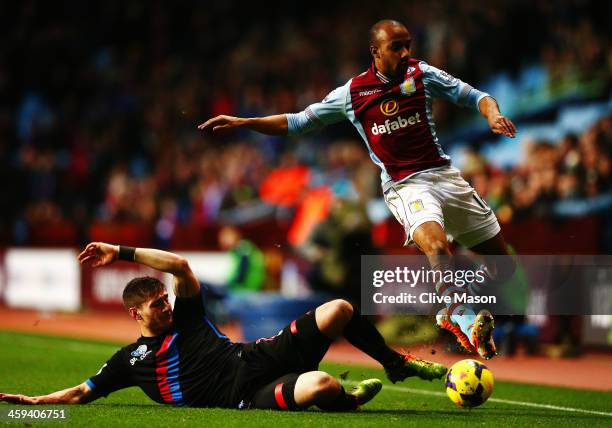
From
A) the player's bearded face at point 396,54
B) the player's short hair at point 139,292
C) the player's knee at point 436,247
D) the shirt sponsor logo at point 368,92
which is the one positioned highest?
the player's bearded face at point 396,54

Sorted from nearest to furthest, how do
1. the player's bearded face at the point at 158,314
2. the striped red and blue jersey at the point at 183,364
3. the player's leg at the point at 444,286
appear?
the player's bearded face at the point at 158,314
the striped red and blue jersey at the point at 183,364
the player's leg at the point at 444,286

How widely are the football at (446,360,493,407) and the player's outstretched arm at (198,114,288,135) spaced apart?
2.36 meters

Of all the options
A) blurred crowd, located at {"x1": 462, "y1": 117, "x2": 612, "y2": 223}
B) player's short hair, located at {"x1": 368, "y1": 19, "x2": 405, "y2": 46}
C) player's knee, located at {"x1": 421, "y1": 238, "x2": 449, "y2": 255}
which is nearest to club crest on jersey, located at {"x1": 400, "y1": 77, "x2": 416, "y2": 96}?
player's short hair, located at {"x1": 368, "y1": 19, "x2": 405, "y2": 46}

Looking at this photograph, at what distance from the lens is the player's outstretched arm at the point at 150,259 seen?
651cm

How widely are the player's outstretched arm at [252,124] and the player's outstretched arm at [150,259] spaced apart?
1445 millimetres

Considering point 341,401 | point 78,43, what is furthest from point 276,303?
point 78,43

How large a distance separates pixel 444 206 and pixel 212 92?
44.9 ft

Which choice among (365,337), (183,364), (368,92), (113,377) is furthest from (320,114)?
(113,377)

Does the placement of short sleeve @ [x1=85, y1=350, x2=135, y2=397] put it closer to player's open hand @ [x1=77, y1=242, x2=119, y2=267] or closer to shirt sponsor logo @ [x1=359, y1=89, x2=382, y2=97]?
player's open hand @ [x1=77, y1=242, x2=119, y2=267]

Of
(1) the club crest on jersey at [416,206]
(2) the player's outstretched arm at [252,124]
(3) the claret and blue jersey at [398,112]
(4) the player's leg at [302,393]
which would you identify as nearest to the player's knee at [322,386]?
(4) the player's leg at [302,393]

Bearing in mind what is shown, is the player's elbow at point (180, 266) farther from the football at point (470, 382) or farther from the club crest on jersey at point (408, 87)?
the club crest on jersey at point (408, 87)

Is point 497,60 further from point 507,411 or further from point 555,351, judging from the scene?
point 507,411

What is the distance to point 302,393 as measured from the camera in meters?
6.80

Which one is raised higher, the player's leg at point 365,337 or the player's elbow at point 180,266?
the player's elbow at point 180,266
